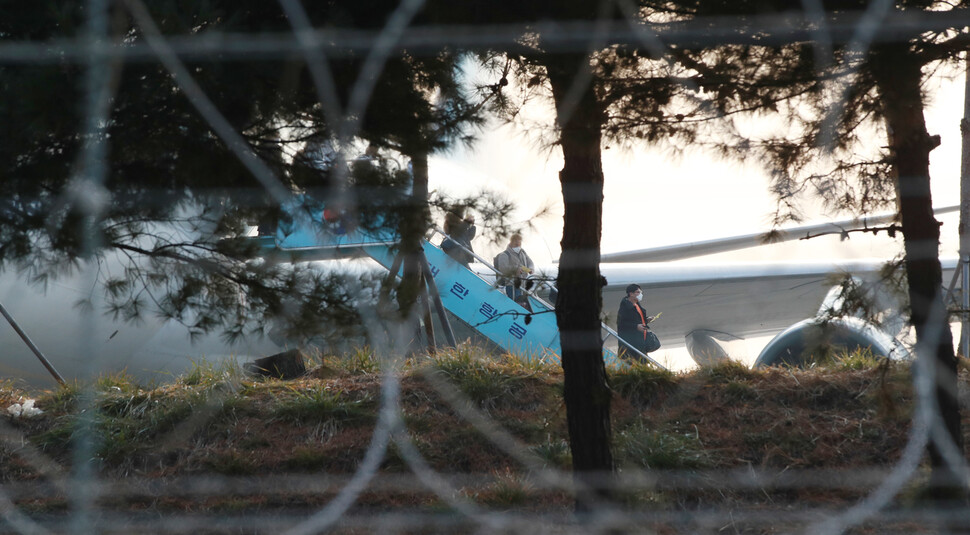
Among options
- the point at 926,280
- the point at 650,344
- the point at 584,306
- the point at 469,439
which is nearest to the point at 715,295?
the point at 650,344

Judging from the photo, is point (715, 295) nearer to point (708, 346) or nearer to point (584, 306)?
point (708, 346)

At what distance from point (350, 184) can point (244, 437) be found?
1.36m

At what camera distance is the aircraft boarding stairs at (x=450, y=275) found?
1.86m

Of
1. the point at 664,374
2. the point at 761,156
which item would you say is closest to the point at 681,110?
the point at 761,156

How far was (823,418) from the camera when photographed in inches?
109

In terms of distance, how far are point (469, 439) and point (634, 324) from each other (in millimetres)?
802

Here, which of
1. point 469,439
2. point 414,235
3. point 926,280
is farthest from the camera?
point 469,439

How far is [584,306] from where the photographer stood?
2.09 meters

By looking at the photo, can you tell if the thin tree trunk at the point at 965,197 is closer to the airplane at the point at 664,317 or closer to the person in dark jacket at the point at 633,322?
the airplane at the point at 664,317

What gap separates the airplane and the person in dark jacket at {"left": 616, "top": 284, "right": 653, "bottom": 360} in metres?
0.16

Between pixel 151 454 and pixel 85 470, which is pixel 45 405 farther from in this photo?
pixel 85 470

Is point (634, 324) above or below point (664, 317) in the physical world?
below

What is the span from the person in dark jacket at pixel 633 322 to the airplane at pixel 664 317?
0.16 metres

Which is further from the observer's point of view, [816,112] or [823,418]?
[823,418]
